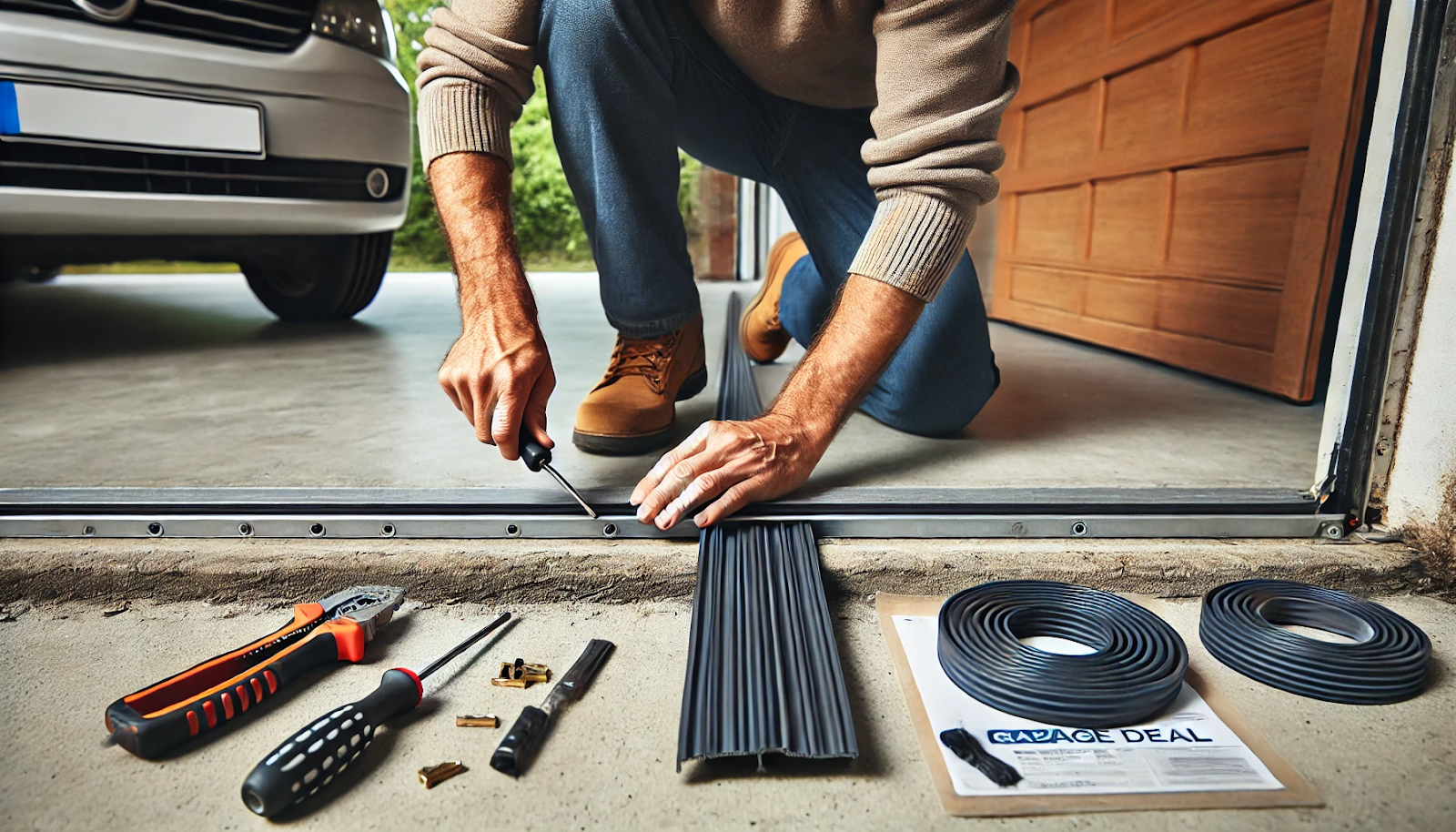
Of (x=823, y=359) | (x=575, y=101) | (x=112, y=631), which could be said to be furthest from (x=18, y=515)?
(x=823, y=359)

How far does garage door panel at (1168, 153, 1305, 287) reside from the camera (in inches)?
76.4

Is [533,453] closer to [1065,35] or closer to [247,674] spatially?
[247,674]

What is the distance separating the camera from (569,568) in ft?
3.49

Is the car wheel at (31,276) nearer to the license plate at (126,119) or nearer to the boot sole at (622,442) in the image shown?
the license plate at (126,119)

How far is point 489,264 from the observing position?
3.51ft

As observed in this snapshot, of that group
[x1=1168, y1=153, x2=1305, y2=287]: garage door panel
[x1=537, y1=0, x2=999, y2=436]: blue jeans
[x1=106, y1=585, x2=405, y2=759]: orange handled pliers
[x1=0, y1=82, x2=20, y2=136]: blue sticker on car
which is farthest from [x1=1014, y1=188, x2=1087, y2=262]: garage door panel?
[x1=0, y1=82, x2=20, y2=136]: blue sticker on car

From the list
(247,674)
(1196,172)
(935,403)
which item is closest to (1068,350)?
(1196,172)

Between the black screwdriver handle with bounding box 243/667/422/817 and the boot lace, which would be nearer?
the black screwdriver handle with bounding box 243/667/422/817

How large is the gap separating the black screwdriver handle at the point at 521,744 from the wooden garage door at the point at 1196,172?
6.07 ft

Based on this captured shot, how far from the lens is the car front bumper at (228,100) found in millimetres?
1778

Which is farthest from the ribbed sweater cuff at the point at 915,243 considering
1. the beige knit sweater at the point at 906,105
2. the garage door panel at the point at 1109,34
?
the garage door panel at the point at 1109,34

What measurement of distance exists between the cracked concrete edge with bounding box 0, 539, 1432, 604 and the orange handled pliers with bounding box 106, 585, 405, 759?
78 millimetres

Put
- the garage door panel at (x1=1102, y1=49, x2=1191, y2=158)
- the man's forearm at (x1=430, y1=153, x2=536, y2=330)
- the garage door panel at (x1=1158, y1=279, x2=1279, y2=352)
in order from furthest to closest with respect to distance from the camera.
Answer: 1. the garage door panel at (x1=1102, y1=49, x2=1191, y2=158)
2. the garage door panel at (x1=1158, y1=279, x2=1279, y2=352)
3. the man's forearm at (x1=430, y1=153, x2=536, y2=330)

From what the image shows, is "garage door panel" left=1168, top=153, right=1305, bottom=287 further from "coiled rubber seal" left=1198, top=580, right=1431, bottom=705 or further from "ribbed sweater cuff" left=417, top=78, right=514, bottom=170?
"ribbed sweater cuff" left=417, top=78, right=514, bottom=170
